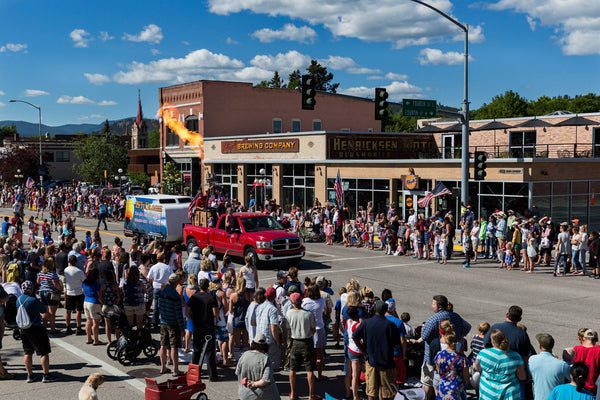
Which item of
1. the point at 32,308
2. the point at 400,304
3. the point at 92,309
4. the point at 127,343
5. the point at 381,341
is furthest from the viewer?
the point at 400,304

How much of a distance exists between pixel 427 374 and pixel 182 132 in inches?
1746

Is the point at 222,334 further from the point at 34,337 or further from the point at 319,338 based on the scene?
the point at 34,337

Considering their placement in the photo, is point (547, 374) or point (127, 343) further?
point (127, 343)

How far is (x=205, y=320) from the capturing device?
32.7 ft

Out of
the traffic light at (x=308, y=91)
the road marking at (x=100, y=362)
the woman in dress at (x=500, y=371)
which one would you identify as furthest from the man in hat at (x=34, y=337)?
the traffic light at (x=308, y=91)

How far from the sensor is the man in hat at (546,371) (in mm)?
7062

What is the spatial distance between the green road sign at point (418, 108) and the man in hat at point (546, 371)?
694 inches

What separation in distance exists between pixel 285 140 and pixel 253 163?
4.40 metres

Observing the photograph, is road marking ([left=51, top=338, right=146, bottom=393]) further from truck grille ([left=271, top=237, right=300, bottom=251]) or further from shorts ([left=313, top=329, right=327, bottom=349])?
truck grille ([left=271, top=237, right=300, bottom=251])

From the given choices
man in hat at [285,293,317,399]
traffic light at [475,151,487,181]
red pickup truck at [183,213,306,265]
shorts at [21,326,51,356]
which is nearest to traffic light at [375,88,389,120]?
traffic light at [475,151,487,181]

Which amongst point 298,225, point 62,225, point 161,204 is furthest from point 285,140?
point 62,225

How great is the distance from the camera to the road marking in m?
9.97

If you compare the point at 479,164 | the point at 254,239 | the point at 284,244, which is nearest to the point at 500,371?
the point at 284,244

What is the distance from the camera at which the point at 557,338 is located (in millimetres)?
12430
